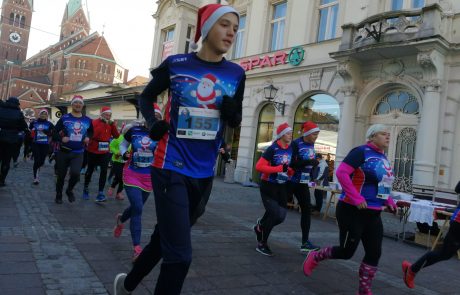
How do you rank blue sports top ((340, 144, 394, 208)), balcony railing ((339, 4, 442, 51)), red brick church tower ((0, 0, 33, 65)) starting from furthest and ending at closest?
red brick church tower ((0, 0, 33, 65)) → balcony railing ((339, 4, 442, 51)) → blue sports top ((340, 144, 394, 208))

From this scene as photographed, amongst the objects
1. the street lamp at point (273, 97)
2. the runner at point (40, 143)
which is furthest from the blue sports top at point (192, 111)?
the street lamp at point (273, 97)

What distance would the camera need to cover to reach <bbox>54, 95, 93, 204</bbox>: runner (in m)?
7.86

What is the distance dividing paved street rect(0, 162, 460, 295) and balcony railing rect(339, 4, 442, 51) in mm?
6610

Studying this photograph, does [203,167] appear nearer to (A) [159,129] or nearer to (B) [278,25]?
(A) [159,129]

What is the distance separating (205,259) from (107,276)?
1.36 m

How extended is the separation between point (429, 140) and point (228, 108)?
35.4ft

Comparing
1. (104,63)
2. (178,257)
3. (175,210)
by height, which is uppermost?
(104,63)

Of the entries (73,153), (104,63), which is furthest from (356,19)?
(104,63)

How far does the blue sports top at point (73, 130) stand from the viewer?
311 inches

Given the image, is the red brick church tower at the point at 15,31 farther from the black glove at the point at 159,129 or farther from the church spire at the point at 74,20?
the black glove at the point at 159,129

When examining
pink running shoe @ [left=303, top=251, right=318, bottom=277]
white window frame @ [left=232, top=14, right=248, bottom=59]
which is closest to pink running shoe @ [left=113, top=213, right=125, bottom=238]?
pink running shoe @ [left=303, top=251, right=318, bottom=277]

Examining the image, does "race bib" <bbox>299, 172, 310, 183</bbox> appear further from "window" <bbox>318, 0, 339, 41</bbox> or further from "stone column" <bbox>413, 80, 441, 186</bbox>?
"window" <bbox>318, 0, 339, 41</bbox>

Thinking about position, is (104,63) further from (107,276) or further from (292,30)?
(107,276)

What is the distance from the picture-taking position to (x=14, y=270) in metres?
3.82
